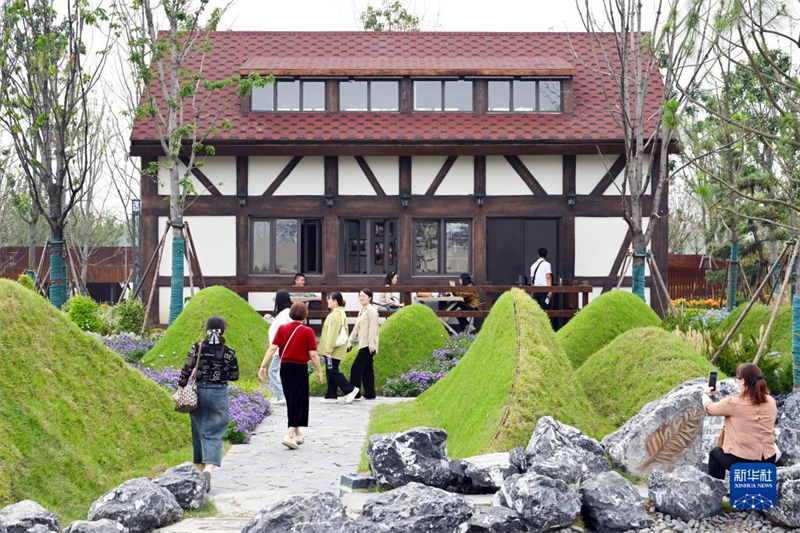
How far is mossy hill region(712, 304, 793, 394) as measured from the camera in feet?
38.4

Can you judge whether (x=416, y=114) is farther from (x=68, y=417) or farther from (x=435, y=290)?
(x=68, y=417)

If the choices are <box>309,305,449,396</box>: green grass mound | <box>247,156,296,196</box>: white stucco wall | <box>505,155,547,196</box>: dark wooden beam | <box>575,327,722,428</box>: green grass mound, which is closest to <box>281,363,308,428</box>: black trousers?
<box>575,327,722,428</box>: green grass mound

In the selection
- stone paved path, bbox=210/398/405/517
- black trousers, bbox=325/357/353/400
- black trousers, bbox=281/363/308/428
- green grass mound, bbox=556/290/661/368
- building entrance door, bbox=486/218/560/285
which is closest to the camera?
stone paved path, bbox=210/398/405/517

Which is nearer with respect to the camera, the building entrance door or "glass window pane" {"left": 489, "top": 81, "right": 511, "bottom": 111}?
"glass window pane" {"left": 489, "top": 81, "right": 511, "bottom": 111}

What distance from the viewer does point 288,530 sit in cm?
627

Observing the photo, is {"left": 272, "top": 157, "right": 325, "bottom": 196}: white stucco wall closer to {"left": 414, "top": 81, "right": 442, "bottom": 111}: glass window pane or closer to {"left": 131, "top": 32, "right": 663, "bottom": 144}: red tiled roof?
{"left": 131, "top": 32, "right": 663, "bottom": 144}: red tiled roof

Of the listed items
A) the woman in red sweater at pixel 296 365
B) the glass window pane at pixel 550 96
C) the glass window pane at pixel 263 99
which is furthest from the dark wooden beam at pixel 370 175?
the woman in red sweater at pixel 296 365

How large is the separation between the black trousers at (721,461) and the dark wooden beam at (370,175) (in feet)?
49.8

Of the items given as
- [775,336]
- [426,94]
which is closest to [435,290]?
[426,94]

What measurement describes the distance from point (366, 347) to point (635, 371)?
15.8 ft

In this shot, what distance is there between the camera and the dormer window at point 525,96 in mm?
23547

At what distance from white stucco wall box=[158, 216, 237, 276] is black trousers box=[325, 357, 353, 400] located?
862cm

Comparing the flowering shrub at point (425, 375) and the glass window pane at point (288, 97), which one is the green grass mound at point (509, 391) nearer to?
the flowering shrub at point (425, 375)

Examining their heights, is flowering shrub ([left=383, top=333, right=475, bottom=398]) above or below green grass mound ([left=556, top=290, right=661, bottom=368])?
below
